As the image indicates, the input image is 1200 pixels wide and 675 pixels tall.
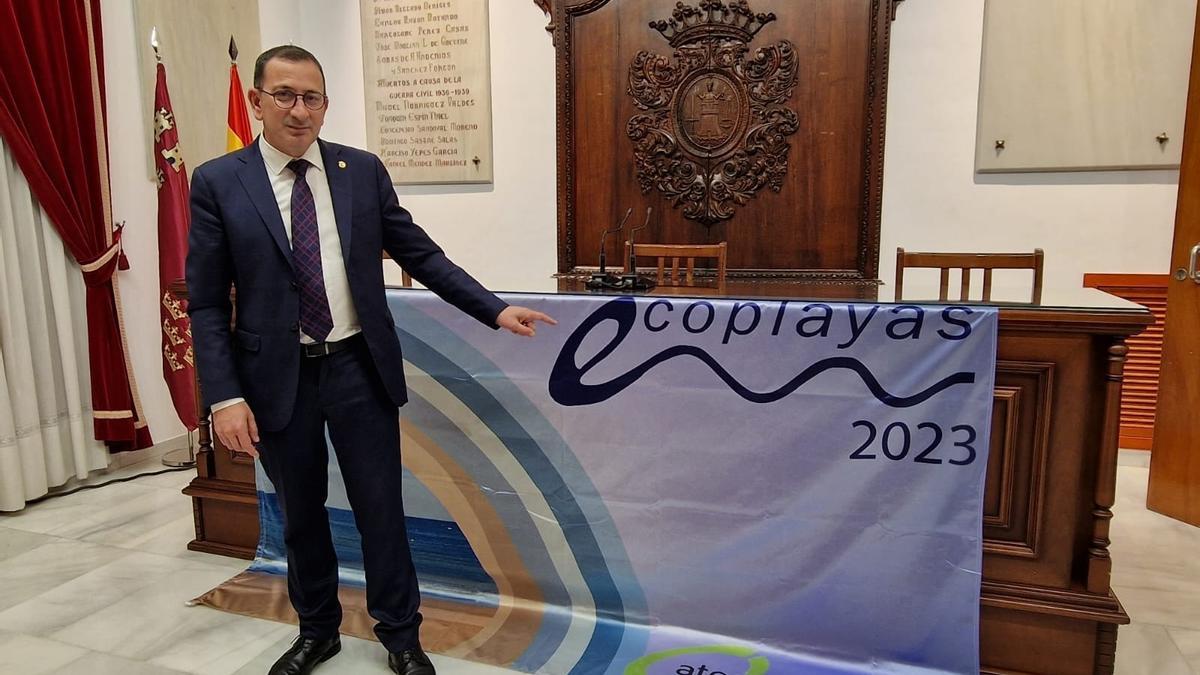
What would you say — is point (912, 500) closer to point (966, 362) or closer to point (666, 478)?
point (966, 362)

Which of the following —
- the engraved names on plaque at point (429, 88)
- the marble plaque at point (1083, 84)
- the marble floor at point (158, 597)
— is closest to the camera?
the marble floor at point (158, 597)

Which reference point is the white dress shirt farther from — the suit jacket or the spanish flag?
the spanish flag

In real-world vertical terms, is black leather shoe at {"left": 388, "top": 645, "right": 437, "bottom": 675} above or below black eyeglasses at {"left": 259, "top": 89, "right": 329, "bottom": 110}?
below

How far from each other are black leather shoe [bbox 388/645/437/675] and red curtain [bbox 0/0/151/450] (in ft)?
7.36

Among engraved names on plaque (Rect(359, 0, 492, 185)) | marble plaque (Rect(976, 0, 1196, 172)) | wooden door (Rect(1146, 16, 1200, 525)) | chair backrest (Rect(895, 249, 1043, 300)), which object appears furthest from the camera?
engraved names on plaque (Rect(359, 0, 492, 185))

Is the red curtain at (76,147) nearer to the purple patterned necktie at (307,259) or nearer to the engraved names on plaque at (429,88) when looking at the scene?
the engraved names on plaque at (429,88)

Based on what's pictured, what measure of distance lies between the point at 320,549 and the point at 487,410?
550 millimetres

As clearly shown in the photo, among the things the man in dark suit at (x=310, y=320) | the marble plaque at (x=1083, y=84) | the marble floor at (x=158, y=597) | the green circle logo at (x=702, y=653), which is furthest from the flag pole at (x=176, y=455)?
the marble plaque at (x=1083, y=84)

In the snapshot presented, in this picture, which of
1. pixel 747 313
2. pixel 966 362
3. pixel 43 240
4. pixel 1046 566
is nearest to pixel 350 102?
pixel 43 240

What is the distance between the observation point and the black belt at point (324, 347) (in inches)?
62.6

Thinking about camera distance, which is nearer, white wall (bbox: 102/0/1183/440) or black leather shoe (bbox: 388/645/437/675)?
black leather shoe (bbox: 388/645/437/675)

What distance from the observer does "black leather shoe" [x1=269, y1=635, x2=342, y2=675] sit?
179 centimetres

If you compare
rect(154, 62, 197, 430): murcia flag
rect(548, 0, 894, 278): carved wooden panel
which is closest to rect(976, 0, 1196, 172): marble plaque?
rect(548, 0, 894, 278): carved wooden panel

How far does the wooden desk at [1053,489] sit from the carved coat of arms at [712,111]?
7.38 ft
